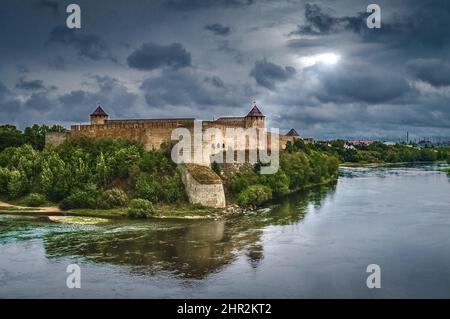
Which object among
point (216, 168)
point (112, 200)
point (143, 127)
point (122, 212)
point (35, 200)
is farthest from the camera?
point (143, 127)

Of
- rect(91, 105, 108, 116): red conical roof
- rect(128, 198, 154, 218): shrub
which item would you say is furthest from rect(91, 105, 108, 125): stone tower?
rect(128, 198, 154, 218): shrub

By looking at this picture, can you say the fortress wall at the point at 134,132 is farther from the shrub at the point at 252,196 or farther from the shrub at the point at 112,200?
the shrub at the point at 252,196

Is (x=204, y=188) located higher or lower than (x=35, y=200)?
higher

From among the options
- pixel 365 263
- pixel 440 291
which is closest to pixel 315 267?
pixel 365 263

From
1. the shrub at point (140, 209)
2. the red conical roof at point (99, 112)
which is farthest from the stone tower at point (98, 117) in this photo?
the shrub at point (140, 209)

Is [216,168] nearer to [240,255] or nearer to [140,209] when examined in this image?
[140,209]

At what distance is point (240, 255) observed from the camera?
47.3 feet

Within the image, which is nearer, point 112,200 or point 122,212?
point 122,212

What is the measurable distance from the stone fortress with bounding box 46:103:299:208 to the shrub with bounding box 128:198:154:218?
6.40 feet

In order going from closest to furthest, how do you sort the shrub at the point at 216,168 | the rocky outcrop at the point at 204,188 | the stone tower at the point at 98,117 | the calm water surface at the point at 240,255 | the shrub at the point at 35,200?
the calm water surface at the point at 240,255 < the rocky outcrop at the point at 204,188 < the shrub at the point at 35,200 < the shrub at the point at 216,168 < the stone tower at the point at 98,117

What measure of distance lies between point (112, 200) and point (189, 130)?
4.73 m

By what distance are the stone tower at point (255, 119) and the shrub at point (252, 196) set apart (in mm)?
5887

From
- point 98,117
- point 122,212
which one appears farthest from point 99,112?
point 122,212

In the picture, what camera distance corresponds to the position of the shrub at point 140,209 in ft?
67.8
